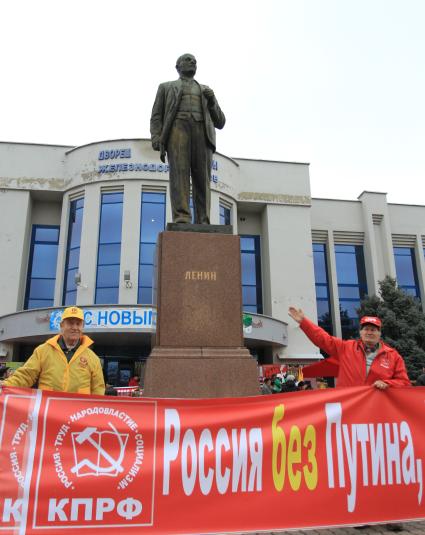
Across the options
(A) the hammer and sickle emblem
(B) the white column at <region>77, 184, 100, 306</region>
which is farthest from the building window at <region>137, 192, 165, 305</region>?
(A) the hammer and sickle emblem

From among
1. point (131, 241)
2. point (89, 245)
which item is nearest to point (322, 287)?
point (131, 241)

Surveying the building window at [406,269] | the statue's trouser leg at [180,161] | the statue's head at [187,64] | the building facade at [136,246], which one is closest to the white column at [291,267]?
the building facade at [136,246]

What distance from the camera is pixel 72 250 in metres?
25.9

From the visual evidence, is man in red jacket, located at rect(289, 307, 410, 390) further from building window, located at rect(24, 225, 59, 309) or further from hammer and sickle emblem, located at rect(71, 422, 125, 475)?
building window, located at rect(24, 225, 59, 309)

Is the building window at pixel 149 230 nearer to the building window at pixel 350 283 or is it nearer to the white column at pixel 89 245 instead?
the white column at pixel 89 245

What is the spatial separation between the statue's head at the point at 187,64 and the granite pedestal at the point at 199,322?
9.18ft

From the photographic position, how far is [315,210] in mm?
31844

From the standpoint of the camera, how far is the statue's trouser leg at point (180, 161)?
285 inches

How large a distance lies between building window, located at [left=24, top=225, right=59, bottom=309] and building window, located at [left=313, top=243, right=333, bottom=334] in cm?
1673

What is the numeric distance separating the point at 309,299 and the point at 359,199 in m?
9.65

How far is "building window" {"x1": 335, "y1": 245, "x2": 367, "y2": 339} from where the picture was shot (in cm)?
3055

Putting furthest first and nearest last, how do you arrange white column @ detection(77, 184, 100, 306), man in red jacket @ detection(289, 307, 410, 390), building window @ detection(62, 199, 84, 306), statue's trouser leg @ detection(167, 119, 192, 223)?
building window @ detection(62, 199, 84, 306)
white column @ detection(77, 184, 100, 306)
statue's trouser leg @ detection(167, 119, 192, 223)
man in red jacket @ detection(289, 307, 410, 390)

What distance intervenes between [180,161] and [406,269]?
29459 mm

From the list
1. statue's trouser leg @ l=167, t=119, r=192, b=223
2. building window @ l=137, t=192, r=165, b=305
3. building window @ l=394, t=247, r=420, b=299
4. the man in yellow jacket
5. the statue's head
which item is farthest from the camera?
building window @ l=394, t=247, r=420, b=299
